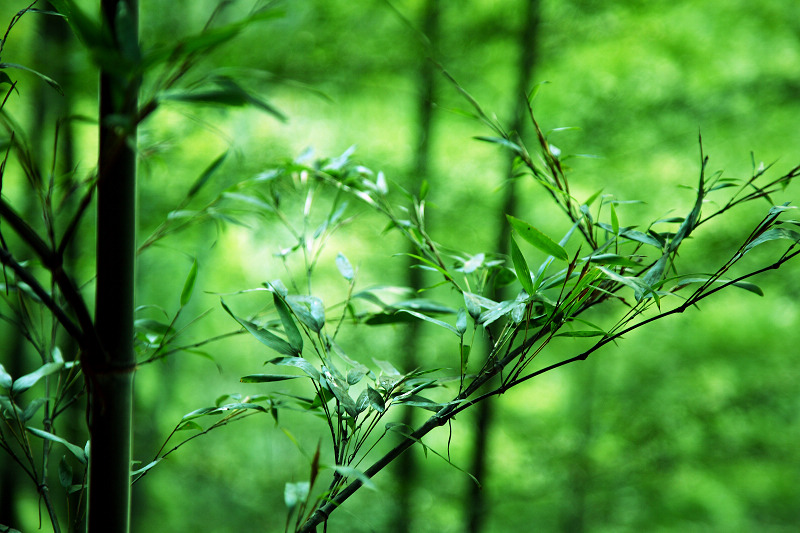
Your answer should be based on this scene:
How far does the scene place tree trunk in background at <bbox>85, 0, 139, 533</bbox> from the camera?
323 mm

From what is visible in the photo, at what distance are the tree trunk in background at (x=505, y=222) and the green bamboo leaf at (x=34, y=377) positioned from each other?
1.25 m

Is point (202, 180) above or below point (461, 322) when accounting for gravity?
above

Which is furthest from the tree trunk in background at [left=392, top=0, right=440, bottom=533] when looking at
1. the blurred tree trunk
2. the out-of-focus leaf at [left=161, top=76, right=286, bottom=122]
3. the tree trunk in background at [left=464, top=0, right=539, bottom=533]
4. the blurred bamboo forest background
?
the out-of-focus leaf at [left=161, top=76, right=286, bottom=122]

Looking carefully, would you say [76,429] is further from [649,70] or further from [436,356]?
[649,70]

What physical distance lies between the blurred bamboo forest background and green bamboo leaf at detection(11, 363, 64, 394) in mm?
1278

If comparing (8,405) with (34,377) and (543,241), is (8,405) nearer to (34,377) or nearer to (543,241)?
(34,377)

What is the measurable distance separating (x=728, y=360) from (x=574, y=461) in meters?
0.65

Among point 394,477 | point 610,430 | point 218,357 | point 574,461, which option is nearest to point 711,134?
point 610,430

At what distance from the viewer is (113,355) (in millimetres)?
332

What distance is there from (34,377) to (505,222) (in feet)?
4.80

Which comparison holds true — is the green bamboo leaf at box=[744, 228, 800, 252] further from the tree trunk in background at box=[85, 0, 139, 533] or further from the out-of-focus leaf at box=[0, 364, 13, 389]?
the out-of-focus leaf at box=[0, 364, 13, 389]

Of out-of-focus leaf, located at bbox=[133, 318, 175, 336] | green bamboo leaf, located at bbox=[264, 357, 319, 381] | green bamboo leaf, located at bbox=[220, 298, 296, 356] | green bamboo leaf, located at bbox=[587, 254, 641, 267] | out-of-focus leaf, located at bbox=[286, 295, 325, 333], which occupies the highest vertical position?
green bamboo leaf, located at bbox=[587, 254, 641, 267]

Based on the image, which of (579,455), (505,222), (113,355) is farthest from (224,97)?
(579,455)

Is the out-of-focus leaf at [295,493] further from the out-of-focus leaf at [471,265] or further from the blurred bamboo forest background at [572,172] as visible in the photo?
the blurred bamboo forest background at [572,172]
